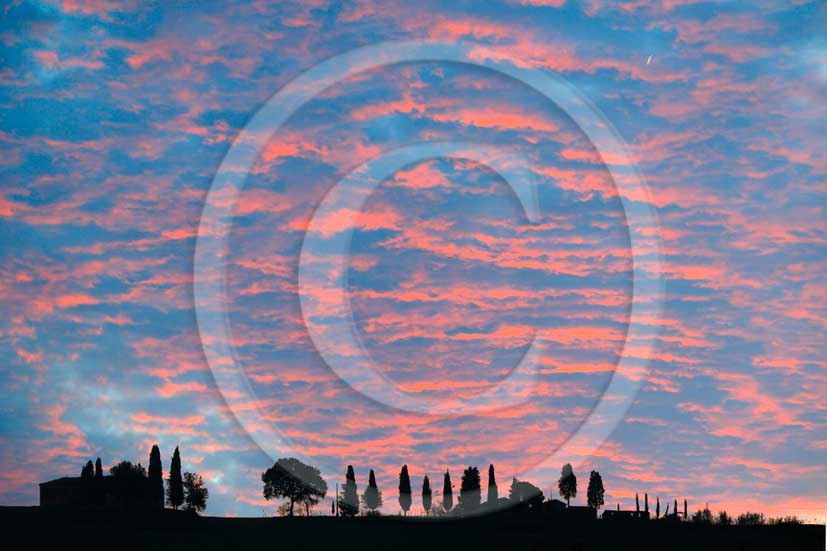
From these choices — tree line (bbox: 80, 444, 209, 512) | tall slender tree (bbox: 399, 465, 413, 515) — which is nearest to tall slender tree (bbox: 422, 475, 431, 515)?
tall slender tree (bbox: 399, 465, 413, 515)

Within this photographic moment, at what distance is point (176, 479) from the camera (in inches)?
6752

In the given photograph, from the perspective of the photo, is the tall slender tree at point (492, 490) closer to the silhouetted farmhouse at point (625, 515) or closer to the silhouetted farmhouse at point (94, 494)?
the silhouetted farmhouse at point (625, 515)

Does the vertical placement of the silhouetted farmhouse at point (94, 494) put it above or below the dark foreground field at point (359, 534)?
above

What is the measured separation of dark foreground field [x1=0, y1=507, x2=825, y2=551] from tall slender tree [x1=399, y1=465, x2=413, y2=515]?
72.5 feet

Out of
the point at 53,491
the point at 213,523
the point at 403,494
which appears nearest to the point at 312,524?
the point at 213,523

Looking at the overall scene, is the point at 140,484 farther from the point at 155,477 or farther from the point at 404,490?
the point at 404,490

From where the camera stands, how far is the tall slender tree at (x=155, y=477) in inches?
6083

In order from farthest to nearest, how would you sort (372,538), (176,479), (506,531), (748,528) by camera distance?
(176,479)
(748,528)
(506,531)
(372,538)

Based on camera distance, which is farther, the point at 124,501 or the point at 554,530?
the point at 124,501

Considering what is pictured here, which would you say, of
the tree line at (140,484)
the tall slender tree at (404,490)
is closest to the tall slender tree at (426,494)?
the tall slender tree at (404,490)

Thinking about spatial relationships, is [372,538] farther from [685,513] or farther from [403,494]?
[685,513]

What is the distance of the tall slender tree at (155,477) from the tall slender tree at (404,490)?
4280cm

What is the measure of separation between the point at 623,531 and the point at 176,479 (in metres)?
71.4

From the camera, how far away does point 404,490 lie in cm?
18425
